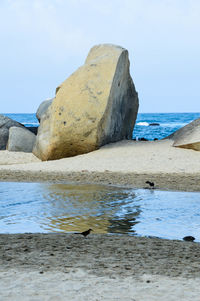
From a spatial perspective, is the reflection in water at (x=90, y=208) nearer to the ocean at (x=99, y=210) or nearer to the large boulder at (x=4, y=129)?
the ocean at (x=99, y=210)

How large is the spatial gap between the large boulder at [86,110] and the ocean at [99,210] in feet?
15.6

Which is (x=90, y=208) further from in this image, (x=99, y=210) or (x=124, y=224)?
(x=124, y=224)

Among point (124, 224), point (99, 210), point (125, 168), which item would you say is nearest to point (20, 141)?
point (125, 168)

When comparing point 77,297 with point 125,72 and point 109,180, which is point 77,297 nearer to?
point 109,180

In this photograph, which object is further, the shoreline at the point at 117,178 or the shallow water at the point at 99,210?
the shoreline at the point at 117,178

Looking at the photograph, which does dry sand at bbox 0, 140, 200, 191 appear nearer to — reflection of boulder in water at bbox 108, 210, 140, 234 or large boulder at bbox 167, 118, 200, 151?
large boulder at bbox 167, 118, 200, 151

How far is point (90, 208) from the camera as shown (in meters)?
7.45

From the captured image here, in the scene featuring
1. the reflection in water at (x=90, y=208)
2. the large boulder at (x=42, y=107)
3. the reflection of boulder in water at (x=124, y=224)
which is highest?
the large boulder at (x=42, y=107)

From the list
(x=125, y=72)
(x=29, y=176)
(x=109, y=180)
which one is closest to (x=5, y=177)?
(x=29, y=176)

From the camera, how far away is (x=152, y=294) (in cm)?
338

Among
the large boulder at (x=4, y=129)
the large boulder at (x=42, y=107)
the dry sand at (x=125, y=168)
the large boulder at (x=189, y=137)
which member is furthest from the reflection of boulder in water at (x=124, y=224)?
the large boulder at (x=42, y=107)

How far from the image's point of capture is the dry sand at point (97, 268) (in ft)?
11.2

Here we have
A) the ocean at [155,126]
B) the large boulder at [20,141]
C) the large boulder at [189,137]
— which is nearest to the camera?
the large boulder at [189,137]

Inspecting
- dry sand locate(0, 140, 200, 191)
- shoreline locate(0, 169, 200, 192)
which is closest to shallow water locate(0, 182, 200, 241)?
shoreline locate(0, 169, 200, 192)
